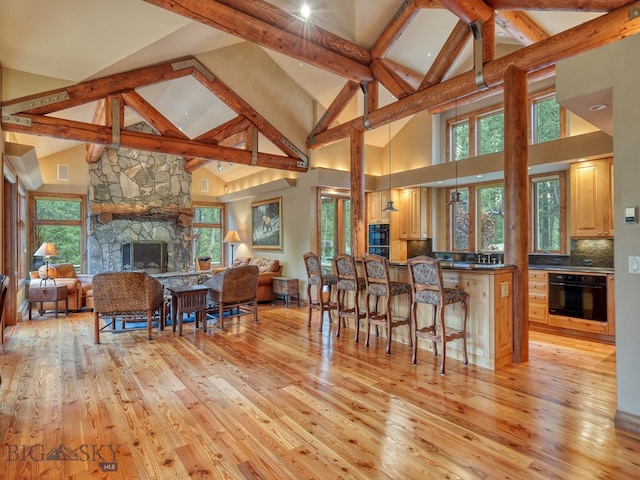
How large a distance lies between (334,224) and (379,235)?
1.08m

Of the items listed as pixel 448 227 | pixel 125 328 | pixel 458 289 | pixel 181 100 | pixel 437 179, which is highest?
pixel 181 100

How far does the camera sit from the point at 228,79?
22.7ft

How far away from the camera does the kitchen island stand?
3703 millimetres

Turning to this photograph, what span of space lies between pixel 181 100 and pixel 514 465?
8.32 meters

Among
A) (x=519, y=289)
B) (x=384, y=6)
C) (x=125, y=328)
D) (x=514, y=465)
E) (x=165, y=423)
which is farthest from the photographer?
(x=125, y=328)

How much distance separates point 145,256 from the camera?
9.23 metres

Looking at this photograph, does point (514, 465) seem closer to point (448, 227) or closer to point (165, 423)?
point (165, 423)

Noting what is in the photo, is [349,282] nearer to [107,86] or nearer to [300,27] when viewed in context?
[300,27]

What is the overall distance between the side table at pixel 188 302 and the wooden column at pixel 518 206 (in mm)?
4206

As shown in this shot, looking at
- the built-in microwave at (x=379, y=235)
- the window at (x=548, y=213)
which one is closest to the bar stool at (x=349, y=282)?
the built-in microwave at (x=379, y=235)

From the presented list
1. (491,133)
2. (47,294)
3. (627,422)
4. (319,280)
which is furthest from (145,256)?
(627,422)

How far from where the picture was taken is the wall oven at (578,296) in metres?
4.59

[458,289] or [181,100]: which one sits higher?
[181,100]

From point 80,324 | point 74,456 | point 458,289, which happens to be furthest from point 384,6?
point 80,324
